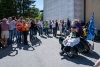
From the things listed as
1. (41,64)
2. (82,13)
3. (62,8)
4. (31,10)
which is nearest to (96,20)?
(82,13)

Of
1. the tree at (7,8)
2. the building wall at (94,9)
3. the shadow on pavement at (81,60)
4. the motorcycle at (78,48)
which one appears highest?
the tree at (7,8)

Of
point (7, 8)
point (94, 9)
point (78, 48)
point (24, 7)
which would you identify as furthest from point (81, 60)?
point (24, 7)

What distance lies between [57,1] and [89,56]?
20.7m

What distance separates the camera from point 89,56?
8531 millimetres

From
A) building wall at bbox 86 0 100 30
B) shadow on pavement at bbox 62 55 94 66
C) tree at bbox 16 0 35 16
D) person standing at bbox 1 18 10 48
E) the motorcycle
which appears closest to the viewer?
shadow on pavement at bbox 62 55 94 66

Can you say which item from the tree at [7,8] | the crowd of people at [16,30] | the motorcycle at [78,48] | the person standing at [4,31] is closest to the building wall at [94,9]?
the crowd of people at [16,30]

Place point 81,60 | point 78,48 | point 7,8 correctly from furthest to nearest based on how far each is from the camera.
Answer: point 7,8, point 78,48, point 81,60

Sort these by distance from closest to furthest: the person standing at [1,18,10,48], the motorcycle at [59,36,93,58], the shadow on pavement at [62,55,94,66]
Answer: the shadow on pavement at [62,55,94,66] < the motorcycle at [59,36,93,58] < the person standing at [1,18,10,48]

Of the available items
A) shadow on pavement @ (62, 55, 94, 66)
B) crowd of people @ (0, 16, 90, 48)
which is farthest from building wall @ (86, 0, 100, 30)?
shadow on pavement @ (62, 55, 94, 66)

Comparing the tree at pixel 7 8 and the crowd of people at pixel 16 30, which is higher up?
the tree at pixel 7 8

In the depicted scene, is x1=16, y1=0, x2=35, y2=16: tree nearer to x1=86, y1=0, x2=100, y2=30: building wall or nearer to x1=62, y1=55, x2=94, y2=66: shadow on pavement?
x1=86, y1=0, x2=100, y2=30: building wall

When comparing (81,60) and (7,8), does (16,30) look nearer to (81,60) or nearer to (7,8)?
(81,60)

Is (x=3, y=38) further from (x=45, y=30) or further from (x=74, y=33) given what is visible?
(x=45, y=30)

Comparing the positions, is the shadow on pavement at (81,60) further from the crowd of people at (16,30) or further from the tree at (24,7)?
the tree at (24,7)
